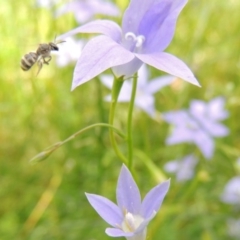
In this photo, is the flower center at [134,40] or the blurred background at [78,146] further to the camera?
the blurred background at [78,146]

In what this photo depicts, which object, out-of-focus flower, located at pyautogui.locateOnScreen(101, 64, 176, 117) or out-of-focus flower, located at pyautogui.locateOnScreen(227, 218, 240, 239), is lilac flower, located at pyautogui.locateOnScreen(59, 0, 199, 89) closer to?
out-of-focus flower, located at pyautogui.locateOnScreen(101, 64, 176, 117)

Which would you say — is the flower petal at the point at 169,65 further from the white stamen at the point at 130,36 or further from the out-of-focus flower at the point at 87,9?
the out-of-focus flower at the point at 87,9

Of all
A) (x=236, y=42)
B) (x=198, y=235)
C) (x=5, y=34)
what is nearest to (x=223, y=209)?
(x=198, y=235)

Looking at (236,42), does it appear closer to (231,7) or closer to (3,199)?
(231,7)

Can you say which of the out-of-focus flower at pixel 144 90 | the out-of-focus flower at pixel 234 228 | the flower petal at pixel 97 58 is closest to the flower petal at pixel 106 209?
the flower petal at pixel 97 58

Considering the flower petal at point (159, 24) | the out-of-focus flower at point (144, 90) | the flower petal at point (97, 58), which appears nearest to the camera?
the flower petal at point (97, 58)

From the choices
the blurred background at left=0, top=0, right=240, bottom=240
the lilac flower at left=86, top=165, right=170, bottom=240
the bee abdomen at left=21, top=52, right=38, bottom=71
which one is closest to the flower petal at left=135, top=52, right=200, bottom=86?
the lilac flower at left=86, top=165, right=170, bottom=240

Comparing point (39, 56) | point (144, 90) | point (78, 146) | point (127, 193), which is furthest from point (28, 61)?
point (78, 146)
